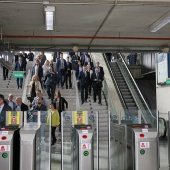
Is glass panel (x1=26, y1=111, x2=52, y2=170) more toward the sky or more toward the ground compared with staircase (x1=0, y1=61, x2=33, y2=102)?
more toward the ground

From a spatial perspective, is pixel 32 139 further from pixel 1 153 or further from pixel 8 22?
pixel 8 22

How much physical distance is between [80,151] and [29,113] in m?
2.41

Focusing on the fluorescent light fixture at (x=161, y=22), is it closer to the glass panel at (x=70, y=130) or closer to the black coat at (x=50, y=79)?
the glass panel at (x=70, y=130)

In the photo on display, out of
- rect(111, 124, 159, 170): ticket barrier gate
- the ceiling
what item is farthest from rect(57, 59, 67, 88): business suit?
rect(111, 124, 159, 170): ticket barrier gate

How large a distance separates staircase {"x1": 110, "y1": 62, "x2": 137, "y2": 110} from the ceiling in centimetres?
464

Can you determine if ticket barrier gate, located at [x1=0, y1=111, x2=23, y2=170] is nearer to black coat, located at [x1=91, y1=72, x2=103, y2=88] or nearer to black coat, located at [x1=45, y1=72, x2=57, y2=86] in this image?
black coat, located at [x1=45, y1=72, x2=57, y2=86]

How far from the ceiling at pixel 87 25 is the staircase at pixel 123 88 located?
183 inches

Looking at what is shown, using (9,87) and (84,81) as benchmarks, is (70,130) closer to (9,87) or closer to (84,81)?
(84,81)

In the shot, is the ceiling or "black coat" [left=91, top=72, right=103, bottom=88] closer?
the ceiling

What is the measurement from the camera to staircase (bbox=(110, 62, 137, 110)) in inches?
623

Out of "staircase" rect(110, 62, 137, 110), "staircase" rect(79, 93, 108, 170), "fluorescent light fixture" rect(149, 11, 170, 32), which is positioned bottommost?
"staircase" rect(79, 93, 108, 170)

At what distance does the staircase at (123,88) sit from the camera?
623 inches

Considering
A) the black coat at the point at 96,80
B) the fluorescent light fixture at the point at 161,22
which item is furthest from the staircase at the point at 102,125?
the fluorescent light fixture at the point at 161,22

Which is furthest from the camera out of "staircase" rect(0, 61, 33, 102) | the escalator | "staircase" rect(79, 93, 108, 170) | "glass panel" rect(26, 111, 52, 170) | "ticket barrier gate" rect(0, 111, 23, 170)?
the escalator
